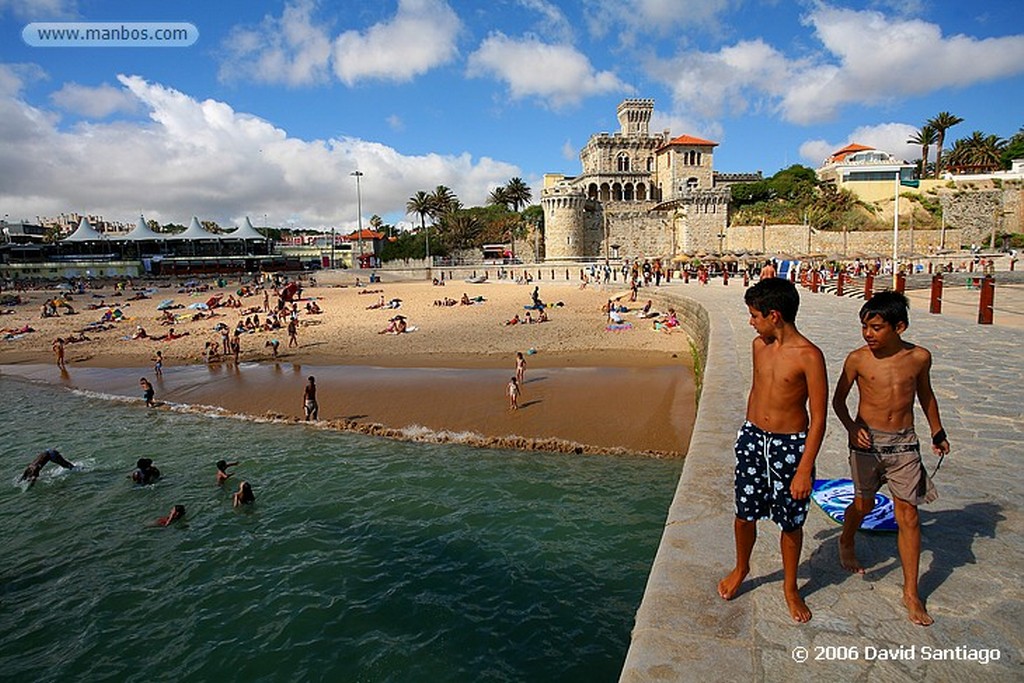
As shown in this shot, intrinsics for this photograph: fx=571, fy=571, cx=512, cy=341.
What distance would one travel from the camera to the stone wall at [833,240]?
50.9m

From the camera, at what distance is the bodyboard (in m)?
3.59

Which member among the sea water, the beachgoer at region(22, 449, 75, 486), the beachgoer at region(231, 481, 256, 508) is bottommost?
the sea water

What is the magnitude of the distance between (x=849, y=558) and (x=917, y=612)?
0.47 meters

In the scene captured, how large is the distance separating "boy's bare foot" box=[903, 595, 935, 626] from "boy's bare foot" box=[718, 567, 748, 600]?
733 mm

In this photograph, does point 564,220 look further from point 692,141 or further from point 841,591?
point 841,591

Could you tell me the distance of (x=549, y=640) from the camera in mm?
5477

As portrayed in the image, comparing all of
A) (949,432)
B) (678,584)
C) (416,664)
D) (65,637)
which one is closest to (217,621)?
(65,637)

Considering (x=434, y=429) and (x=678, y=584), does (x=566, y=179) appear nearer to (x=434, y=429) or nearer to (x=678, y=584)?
(x=434, y=429)

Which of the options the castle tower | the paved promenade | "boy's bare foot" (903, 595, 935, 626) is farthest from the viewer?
the castle tower

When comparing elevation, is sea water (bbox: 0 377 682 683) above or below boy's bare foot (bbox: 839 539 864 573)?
below

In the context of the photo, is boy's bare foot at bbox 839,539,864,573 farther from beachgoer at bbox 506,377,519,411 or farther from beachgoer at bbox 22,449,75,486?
beachgoer at bbox 22,449,75,486

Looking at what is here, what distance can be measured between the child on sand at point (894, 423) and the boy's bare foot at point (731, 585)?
0.75 metres

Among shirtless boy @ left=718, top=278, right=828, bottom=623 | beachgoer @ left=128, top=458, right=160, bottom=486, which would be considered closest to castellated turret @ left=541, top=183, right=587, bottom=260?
beachgoer @ left=128, top=458, right=160, bottom=486

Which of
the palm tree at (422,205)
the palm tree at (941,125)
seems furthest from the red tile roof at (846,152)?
the palm tree at (422,205)
